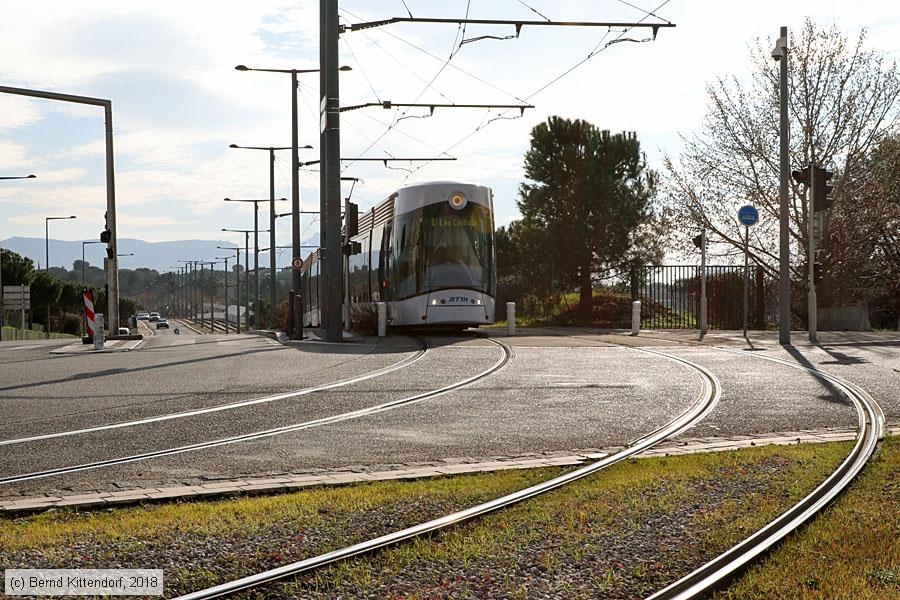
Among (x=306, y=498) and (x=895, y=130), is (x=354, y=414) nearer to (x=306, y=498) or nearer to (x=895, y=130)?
(x=306, y=498)

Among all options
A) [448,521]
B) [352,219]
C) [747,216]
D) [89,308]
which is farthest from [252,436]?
[747,216]

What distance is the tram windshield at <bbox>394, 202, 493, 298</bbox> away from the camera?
24672 mm

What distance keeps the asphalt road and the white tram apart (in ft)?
14.6

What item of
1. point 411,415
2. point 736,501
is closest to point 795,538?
point 736,501

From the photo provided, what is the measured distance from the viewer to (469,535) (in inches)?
224

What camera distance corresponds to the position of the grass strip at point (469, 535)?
4824mm

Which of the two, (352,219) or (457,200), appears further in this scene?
(352,219)

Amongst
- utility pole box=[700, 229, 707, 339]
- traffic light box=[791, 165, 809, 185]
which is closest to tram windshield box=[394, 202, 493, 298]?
utility pole box=[700, 229, 707, 339]

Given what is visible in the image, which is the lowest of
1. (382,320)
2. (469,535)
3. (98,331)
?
(469,535)

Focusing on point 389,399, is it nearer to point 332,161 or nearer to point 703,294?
point 332,161

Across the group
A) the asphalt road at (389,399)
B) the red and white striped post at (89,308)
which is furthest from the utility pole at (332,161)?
the red and white striped post at (89,308)

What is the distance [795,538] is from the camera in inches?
221

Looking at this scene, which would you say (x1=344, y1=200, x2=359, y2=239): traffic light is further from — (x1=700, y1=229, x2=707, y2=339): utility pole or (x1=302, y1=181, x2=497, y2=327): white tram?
(x1=700, y1=229, x2=707, y2=339): utility pole

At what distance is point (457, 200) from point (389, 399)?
12929mm
